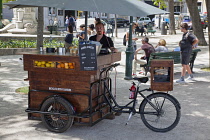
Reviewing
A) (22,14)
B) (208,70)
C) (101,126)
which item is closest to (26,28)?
(22,14)

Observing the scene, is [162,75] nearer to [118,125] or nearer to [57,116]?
[118,125]

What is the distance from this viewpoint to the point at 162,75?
6.04 metres

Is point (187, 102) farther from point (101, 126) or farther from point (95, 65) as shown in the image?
point (95, 65)

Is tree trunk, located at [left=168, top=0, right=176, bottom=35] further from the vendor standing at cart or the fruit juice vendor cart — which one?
the fruit juice vendor cart

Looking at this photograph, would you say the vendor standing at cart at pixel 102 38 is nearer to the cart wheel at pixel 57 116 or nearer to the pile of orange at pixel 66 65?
the pile of orange at pixel 66 65

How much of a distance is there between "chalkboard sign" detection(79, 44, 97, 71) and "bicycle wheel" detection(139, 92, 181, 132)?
1078mm

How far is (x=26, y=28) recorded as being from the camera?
77.9 feet

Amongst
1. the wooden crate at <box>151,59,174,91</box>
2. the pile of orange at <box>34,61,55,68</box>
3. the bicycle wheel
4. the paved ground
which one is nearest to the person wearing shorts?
the paved ground

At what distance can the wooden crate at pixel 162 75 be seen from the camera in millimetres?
5992

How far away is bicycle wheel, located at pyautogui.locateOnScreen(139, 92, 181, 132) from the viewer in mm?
5949

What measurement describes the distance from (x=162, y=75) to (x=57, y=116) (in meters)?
1.85

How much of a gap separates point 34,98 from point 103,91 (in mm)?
1213

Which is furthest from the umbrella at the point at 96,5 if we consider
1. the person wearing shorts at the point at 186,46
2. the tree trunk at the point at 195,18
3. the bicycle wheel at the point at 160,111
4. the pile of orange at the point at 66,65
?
the tree trunk at the point at 195,18

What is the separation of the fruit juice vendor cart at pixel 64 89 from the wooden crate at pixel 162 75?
869mm
